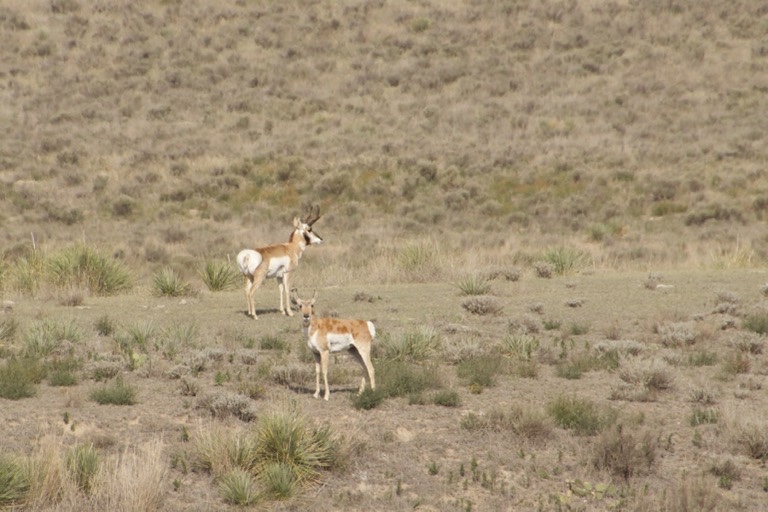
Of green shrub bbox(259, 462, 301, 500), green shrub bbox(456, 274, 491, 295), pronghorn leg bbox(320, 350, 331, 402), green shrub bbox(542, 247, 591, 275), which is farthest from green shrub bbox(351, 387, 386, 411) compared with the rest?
green shrub bbox(542, 247, 591, 275)

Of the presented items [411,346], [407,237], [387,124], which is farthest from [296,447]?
[387,124]

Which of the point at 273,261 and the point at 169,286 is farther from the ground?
the point at 273,261

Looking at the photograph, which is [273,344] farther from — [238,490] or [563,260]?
[563,260]

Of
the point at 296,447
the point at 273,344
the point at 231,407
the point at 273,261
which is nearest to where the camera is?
the point at 296,447

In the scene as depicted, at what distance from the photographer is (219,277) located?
22375mm

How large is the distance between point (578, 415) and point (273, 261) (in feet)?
24.8

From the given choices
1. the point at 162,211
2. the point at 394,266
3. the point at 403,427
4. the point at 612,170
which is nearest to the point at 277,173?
the point at 162,211

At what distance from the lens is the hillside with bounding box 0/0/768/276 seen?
35.7 meters

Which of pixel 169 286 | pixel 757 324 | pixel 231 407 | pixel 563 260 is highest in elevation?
pixel 563 260

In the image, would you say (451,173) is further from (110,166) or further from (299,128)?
(110,166)

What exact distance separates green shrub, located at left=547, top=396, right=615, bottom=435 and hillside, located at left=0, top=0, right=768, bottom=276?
52.0 ft

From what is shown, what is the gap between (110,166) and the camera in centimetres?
4216

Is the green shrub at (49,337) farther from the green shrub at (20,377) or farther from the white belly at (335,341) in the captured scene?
the white belly at (335,341)

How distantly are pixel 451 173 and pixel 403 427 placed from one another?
30130mm
